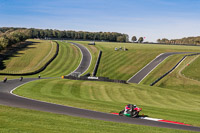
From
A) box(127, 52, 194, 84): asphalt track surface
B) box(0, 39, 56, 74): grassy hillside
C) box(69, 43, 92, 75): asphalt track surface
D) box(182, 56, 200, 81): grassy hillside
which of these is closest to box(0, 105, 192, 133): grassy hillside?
box(127, 52, 194, 84): asphalt track surface

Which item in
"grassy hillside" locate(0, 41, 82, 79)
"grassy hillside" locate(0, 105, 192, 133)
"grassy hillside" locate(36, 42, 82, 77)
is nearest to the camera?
"grassy hillside" locate(0, 105, 192, 133)

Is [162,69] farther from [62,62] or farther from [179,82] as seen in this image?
[62,62]

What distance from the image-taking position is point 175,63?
9181 cm

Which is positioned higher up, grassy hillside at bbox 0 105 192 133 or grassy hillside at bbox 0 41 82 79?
grassy hillside at bbox 0 105 192 133

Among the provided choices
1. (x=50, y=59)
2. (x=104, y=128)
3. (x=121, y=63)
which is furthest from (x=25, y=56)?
(x=104, y=128)

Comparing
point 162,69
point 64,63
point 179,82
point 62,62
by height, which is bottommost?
point 179,82

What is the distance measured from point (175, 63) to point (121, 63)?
2209 centimetres

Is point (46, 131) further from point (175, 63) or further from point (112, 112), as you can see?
point (175, 63)

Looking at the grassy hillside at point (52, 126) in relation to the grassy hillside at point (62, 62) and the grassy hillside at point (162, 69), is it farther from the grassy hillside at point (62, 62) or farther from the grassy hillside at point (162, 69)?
the grassy hillside at point (62, 62)

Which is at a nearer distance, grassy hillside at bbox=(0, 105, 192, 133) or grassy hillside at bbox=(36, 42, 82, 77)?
grassy hillside at bbox=(0, 105, 192, 133)

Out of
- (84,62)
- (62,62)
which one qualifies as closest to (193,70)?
(84,62)

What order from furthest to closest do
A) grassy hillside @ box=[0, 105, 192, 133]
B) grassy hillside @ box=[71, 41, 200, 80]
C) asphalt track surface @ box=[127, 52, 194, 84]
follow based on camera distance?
1. grassy hillside @ box=[71, 41, 200, 80]
2. asphalt track surface @ box=[127, 52, 194, 84]
3. grassy hillside @ box=[0, 105, 192, 133]

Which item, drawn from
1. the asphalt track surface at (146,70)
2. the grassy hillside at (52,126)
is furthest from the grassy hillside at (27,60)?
the grassy hillside at (52,126)

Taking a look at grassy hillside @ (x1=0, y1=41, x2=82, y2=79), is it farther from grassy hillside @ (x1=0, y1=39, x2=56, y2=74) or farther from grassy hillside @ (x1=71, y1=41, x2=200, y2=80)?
grassy hillside @ (x1=71, y1=41, x2=200, y2=80)
